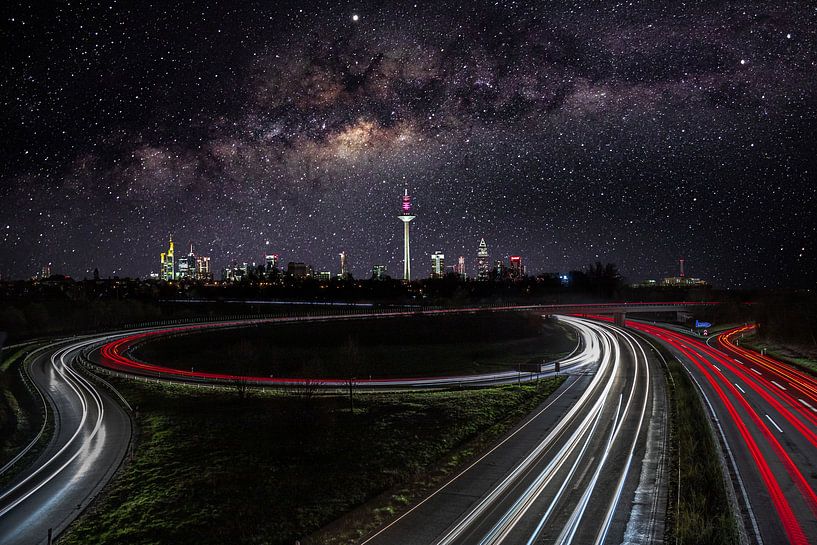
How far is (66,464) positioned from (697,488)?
1026 inches

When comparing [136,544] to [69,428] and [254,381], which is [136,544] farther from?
[254,381]

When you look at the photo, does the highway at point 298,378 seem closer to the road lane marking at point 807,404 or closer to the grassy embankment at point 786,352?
the road lane marking at point 807,404

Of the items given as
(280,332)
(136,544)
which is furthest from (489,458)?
(280,332)

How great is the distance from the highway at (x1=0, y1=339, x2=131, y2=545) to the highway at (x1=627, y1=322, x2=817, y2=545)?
22453mm

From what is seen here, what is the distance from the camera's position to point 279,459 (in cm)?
2389

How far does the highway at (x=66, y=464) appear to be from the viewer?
17828 millimetres

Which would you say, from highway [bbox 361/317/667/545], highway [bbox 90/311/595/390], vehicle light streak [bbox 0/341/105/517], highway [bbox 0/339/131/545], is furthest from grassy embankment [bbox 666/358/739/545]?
vehicle light streak [bbox 0/341/105/517]

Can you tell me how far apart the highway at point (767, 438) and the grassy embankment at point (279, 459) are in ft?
34.2

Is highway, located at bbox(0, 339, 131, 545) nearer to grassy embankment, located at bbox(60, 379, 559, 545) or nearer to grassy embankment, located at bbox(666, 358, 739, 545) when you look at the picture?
grassy embankment, located at bbox(60, 379, 559, 545)

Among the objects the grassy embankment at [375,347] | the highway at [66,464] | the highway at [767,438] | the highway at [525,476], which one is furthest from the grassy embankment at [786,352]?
the highway at [66,464]

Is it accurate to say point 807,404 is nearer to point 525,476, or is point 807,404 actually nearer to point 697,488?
point 697,488

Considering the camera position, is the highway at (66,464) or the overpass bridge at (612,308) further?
the overpass bridge at (612,308)

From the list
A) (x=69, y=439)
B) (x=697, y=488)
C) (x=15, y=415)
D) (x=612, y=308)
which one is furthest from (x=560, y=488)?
(x=612, y=308)

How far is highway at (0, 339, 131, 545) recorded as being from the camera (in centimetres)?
1783
